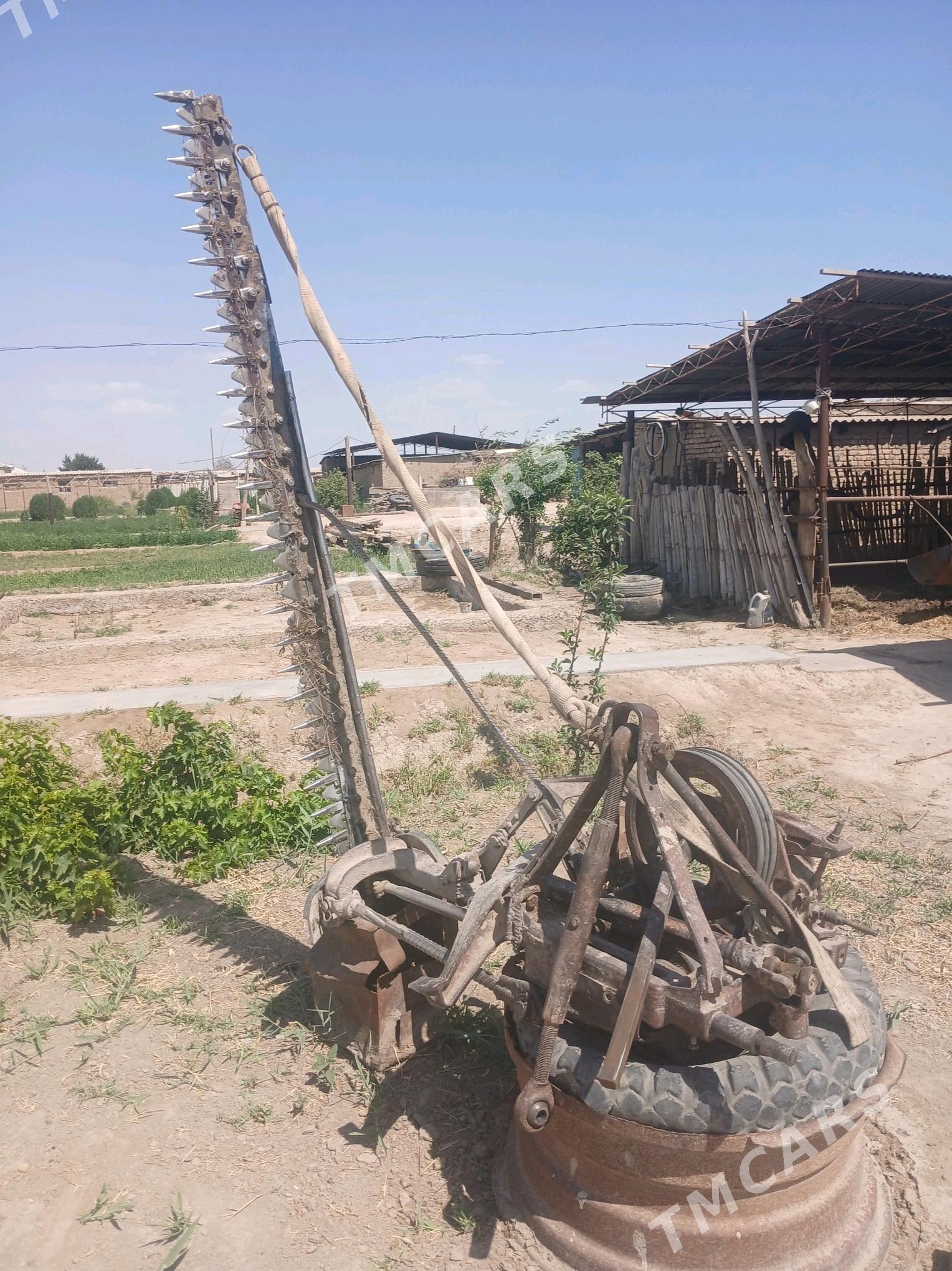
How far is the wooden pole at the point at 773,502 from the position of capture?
42.3ft

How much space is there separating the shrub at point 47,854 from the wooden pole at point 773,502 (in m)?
10.6

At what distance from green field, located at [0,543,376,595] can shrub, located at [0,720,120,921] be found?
11.0m

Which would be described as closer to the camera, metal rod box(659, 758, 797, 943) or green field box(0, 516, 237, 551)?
metal rod box(659, 758, 797, 943)

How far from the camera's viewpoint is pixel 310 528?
12.4 feet

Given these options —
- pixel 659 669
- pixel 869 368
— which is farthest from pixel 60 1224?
pixel 869 368

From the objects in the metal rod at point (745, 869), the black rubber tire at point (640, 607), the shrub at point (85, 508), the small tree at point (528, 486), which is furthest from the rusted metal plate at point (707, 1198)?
the shrub at point (85, 508)

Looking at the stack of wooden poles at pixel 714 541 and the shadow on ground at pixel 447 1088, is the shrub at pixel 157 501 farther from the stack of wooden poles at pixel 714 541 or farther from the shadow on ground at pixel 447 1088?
the shadow on ground at pixel 447 1088

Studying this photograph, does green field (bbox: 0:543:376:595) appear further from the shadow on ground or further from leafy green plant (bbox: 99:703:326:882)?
the shadow on ground

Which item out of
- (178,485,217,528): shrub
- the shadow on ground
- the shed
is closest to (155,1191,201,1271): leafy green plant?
the shadow on ground

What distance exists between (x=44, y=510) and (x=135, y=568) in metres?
27.3

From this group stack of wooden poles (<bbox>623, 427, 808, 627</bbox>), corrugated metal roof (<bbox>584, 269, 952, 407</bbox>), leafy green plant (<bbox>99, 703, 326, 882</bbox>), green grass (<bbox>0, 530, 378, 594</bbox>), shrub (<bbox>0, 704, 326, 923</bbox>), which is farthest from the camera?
green grass (<bbox>0, 530, 378, 594</bbox>)

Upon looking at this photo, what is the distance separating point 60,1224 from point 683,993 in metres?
2.17

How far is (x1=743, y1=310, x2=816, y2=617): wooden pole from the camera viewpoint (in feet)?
42.3

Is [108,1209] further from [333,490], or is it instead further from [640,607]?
[333,490]
